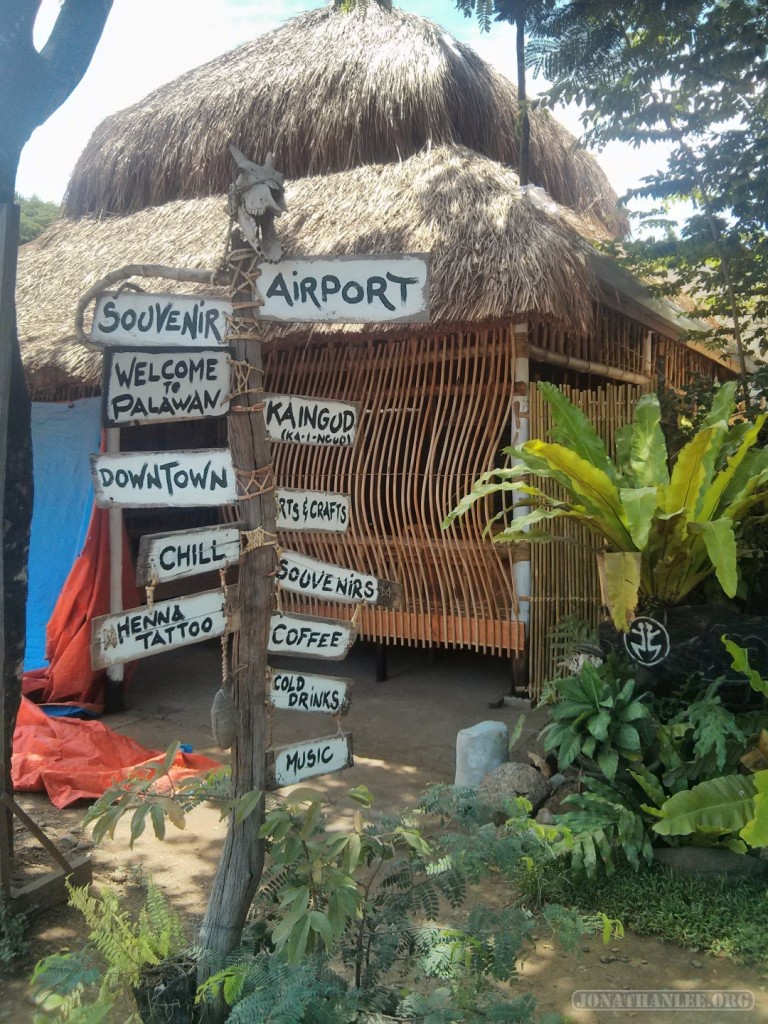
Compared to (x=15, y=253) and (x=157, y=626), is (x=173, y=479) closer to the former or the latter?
(x=157, y=626)

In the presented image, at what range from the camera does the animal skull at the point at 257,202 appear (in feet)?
7.48

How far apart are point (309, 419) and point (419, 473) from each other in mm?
3538

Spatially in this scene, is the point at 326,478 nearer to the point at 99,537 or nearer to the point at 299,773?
the point at 99,537

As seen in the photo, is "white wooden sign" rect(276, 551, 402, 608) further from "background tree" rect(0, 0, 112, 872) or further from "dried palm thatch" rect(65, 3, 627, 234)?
"dried palm thatch" rect(65, 3, 627, 234)

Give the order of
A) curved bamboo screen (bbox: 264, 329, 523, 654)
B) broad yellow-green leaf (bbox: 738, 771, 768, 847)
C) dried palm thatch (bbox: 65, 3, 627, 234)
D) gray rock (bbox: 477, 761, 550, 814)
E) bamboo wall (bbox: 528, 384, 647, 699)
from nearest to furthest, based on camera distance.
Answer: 1. broad yellow-green leaf (bbox: 738, 771, 768, 847)
2. gray rock (bbox: 477, 761, 550, 814)
3. bamboo wall (bbox: 528, 384, 647, 699)
4. curved bamboo screen (bbox: 264, 329, 523, 654)
5. dried palm thatch (bbox: 65, 3, 627, 234)

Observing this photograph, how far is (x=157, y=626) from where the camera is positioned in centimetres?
221

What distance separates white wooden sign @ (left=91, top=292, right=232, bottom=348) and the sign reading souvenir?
239 centimetres

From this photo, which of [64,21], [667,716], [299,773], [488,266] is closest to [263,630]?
[299,773]

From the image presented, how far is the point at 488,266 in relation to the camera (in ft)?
17.0

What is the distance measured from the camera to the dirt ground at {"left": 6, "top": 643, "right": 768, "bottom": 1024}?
9.11 feet

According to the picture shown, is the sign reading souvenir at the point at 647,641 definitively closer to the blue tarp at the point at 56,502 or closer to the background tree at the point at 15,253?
the background tree at the point at 15,253

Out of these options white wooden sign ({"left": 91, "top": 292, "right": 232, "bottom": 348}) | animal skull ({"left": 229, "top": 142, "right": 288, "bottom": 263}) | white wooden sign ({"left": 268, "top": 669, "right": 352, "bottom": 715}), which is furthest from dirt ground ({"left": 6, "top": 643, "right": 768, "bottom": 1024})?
animal skull ({"left": 229, "top": 142, "right": 288, "bottom": 263})

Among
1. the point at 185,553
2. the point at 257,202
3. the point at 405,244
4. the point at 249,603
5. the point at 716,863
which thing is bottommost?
the point at 716,863

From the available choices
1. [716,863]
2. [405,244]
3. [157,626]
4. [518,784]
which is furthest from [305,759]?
[405,244]
